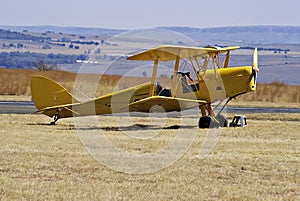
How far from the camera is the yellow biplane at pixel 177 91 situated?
2098 cm

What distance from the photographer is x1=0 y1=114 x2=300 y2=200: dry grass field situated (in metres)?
10.1

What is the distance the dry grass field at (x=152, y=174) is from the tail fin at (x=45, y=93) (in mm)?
2875

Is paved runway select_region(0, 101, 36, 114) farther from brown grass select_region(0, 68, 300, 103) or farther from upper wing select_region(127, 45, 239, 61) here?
upper wing select_region(127, 45, 239, 61)

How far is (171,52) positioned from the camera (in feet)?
67.3

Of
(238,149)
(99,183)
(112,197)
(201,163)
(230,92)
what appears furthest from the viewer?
(230,92)

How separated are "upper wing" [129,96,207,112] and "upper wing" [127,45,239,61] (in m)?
1.28

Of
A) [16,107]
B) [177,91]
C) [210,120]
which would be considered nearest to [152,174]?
[210,120]

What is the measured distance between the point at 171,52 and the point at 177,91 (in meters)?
1.42

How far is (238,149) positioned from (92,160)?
3.71 meters

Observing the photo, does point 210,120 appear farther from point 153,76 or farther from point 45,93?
point 45,93

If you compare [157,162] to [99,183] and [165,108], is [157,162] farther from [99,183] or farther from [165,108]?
[165,108]

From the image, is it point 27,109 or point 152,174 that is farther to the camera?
point 27,109

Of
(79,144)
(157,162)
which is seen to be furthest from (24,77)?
(157,162)

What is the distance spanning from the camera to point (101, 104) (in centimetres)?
2186
